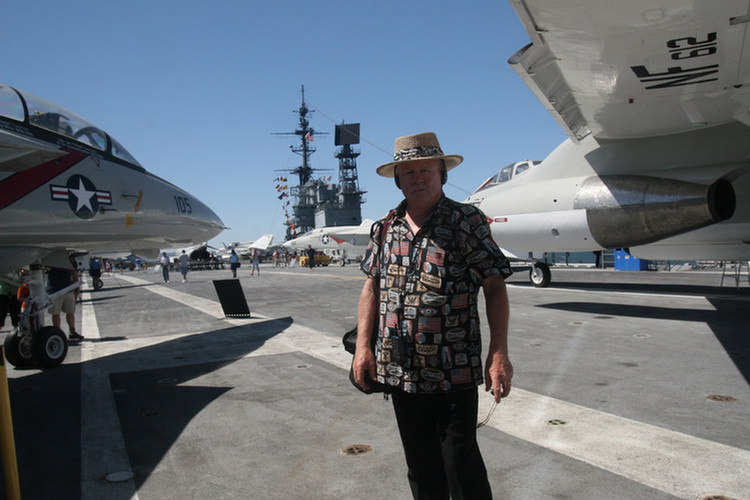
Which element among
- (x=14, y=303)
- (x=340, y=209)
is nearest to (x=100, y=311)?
(x=14, y=303)

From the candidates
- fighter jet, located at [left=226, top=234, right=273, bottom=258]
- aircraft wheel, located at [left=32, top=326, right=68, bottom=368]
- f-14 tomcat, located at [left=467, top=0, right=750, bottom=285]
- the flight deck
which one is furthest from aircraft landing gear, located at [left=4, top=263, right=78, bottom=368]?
fighter jet, located at [left=226, top=234, right=273, bottom=258]

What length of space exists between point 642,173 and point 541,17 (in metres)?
5.19

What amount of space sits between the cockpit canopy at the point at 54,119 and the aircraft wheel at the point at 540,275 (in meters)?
12.1

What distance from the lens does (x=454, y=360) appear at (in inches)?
88.6

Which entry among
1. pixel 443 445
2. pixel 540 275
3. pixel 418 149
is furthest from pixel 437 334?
pixel 540 275

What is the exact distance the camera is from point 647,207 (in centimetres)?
888

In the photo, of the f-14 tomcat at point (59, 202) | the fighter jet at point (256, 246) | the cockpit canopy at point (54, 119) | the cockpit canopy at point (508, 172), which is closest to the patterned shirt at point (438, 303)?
the f-14 tomcat at point (59, 202)

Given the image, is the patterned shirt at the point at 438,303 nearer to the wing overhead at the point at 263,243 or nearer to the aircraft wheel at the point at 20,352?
the aircraft wheel at the point at 20,352

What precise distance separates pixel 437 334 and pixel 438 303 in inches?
5.6

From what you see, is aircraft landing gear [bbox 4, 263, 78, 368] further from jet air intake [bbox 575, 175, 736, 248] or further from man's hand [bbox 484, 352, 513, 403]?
jet air intake [bbox 575, 175, 736, 248]

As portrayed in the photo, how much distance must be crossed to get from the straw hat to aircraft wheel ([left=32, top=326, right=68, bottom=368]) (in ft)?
19.7

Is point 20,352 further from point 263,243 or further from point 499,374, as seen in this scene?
point 263,243

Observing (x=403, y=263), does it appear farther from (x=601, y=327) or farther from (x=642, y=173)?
(x=642, y=173)

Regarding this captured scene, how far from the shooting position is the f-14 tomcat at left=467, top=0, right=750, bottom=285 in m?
Result: 5.33
